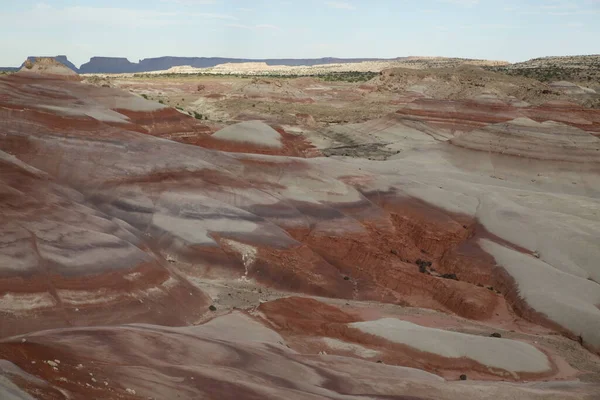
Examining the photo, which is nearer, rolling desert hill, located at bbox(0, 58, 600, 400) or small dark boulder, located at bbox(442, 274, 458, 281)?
rolling desert hill, located at bbox(0, 58, 600, 400)

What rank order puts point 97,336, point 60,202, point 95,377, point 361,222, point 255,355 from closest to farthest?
1. point 95,377
2. point 97,336
3. point 255,355
4. point 60,202
5. point 361,222

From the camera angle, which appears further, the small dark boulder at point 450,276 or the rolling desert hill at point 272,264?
the small dark boulder at point 450,276

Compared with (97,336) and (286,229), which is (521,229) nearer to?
(286,229)

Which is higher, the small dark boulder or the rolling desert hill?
the rolling desert hill

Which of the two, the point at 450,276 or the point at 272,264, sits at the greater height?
the point at 272,264

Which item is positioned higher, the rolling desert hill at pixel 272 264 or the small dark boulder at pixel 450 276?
the rolling desert hill at pixel 272 264

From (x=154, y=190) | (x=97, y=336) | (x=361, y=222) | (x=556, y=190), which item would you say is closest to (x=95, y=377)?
(x=97, y=336)

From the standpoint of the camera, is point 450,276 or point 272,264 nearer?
point 272,264

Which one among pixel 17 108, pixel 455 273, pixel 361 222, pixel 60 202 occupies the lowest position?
pixel 455 273
